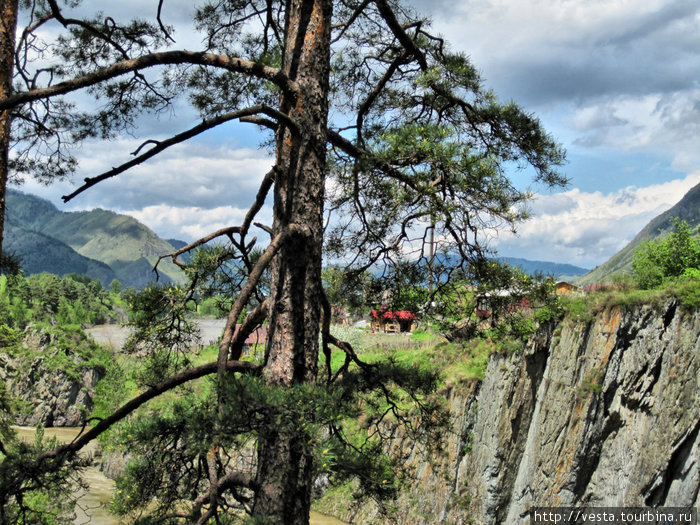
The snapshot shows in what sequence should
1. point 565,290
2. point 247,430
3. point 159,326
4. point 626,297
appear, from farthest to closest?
point 565,290
point 626,297
point 159,326
point 247,430

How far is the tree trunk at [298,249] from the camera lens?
305 centimetres

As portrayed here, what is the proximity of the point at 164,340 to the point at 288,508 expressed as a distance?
221 cm

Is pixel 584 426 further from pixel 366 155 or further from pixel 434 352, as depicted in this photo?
pixel 366 155

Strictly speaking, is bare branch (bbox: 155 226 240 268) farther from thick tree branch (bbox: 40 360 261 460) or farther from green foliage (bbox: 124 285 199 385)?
thick tree branch (bbox: 40 360 261 460)

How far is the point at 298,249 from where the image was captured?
3.37 metres

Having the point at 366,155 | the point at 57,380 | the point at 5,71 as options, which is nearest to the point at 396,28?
the point at 366,155

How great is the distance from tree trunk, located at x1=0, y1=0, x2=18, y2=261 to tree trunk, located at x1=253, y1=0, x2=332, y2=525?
335 centimetres

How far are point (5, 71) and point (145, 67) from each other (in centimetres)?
320

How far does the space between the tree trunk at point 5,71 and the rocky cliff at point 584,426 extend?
11.8m

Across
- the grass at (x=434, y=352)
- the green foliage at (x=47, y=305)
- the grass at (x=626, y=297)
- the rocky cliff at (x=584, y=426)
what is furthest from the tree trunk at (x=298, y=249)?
the green foliage at (x=47, y=305)

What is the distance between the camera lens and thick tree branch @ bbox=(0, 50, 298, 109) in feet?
9.20

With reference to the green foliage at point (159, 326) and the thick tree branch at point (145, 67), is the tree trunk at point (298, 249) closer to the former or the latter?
the thick tree branch at point (145, 67)

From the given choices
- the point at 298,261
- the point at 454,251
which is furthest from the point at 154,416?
the point at 454,251

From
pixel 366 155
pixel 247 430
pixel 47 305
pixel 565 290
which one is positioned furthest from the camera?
pixel 47 305
